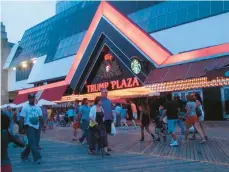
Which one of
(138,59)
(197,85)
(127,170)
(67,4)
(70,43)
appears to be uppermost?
(67,4)

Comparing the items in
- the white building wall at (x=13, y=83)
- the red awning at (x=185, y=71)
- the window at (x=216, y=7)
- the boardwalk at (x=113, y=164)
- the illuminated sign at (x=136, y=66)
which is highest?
the window at (x=216, y=7)

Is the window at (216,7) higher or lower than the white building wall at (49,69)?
higher

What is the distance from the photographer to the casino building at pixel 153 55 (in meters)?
19.4

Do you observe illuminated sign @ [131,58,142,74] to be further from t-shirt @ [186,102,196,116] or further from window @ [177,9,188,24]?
t-shirt @ [186,102,196,116]

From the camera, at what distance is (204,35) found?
A: 24797 millimetres

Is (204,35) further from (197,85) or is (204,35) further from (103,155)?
(103,155)

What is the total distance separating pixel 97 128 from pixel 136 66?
1340 cm

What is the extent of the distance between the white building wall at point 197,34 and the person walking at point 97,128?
51.3 feet

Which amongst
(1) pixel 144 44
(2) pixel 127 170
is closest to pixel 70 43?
(1) pixel 144 44

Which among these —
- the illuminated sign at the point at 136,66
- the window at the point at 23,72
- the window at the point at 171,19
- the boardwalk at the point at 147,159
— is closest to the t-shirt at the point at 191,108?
the boardwalk at the point at 147,159

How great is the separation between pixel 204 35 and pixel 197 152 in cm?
1690

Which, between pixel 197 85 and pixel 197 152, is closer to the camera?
pixel 197 152

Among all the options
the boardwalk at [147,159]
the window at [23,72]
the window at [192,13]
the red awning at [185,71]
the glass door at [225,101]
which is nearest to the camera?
the boardwalk at [147,159]

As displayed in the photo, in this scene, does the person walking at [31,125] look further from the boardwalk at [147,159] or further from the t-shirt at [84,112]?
the t-shirt at [84,112]
